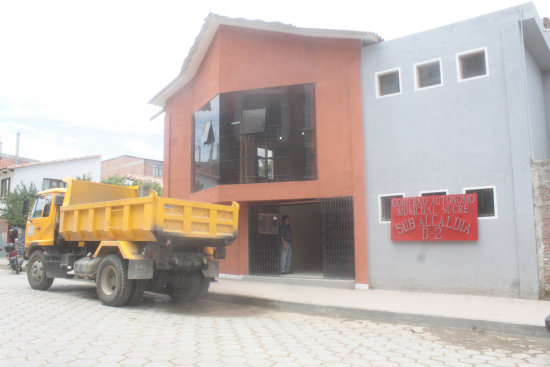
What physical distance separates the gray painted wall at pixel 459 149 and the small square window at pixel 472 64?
0.12 metres

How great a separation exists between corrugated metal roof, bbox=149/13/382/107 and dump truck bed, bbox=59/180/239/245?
5.31 metres

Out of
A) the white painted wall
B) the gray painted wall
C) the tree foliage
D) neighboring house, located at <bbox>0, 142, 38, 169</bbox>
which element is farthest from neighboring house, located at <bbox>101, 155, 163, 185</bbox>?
the gray painted wall

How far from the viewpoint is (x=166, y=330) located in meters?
6.28

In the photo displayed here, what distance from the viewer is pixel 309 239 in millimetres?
15398

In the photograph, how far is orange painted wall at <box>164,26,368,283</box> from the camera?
1099cm

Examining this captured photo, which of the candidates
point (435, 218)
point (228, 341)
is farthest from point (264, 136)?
point (228, 341)

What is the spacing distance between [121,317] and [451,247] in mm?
6826

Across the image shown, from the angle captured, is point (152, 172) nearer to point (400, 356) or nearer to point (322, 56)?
point (322, 56)

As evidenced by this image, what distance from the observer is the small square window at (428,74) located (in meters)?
10.1

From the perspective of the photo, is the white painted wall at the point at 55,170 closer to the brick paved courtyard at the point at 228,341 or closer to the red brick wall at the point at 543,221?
the brick paved courtyard at the point at 228,341

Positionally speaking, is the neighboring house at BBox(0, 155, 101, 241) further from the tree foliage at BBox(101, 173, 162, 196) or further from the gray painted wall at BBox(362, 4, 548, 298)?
the gray painted wall at BBox(362, 4, 548, 298)

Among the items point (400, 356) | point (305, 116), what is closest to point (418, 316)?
point (400, 356)

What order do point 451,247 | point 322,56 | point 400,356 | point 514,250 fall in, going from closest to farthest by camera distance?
point 400,356, point 514,250, point 451,247, point 322,56

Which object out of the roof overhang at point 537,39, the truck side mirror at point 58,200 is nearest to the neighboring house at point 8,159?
the truck side mirror at point 58,200
